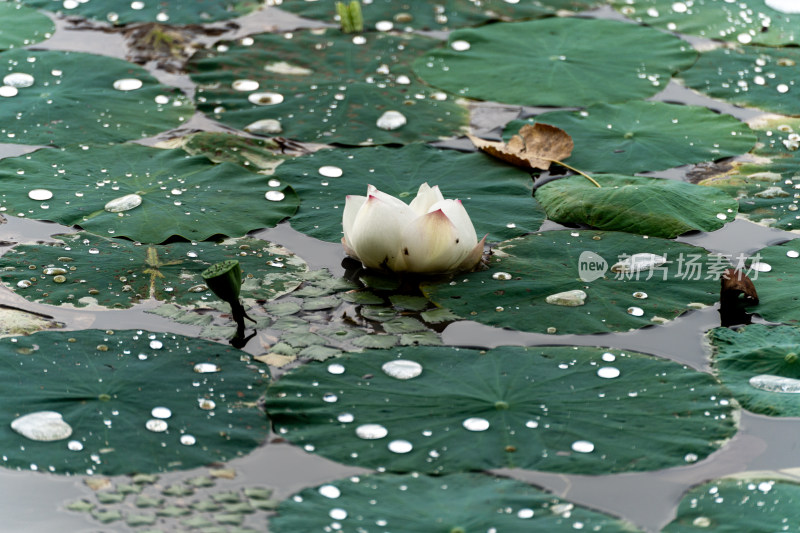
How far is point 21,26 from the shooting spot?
139 inches

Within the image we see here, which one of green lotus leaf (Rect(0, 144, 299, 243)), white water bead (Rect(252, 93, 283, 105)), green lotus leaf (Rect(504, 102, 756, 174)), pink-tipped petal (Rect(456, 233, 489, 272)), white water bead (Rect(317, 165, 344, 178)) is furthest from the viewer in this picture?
white water bead (Rect(252, 93, 283, 105))

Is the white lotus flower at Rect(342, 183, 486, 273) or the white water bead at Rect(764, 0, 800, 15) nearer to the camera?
the white lotus flower at Rect(342, 183, 486, 273)

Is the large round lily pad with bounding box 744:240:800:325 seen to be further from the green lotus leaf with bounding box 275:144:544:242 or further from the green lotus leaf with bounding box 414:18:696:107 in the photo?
the green lotus leaf with bounding box 414:18:696:107

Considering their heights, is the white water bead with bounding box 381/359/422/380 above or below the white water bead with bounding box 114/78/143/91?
below

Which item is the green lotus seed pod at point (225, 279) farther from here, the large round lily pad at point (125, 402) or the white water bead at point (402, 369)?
the white water bead at point (402, 369)

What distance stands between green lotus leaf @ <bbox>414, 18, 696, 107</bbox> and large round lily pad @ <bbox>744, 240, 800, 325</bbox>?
3.11ft

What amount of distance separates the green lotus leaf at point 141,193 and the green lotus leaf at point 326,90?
35 cm

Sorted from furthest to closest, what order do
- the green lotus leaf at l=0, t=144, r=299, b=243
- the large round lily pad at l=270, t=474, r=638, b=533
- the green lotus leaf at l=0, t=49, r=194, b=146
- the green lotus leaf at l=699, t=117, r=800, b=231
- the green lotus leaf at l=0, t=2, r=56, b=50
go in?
the green lotus leaf at l=0, t=2, r=56, b=50, the green lotus leaf at l=0, t=49, r=194, b=146, the green lotus leaf at l=699, t=117, r=800, b=231, the green lotus leaf at l=0, t=144, r=299, b=243, the large round lily pad at l=270, t=474, r=638, b=533

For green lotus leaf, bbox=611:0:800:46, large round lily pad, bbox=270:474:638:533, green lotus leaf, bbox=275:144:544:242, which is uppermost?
green lotus leaf, bbox=611:0:800:46

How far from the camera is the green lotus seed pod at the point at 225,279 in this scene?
185cm

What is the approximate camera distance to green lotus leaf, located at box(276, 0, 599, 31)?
12.1 feet

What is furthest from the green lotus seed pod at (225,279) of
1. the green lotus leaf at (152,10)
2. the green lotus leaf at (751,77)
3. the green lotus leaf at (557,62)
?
the green lotus leaf at (152,10)

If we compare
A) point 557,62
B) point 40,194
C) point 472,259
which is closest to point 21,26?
point 40,194

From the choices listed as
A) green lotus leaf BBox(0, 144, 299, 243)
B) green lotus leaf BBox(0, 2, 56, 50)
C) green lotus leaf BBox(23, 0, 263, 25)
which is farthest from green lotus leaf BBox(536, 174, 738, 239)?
green lotus leaf BBox(0, 2, 56, 50)
